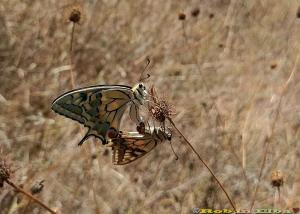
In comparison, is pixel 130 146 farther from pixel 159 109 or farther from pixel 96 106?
pixel 159 109

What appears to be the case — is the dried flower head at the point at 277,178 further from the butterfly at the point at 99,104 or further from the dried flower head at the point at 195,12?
the dried flower head at the point at 195,12

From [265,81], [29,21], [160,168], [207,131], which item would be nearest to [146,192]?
[160,168]

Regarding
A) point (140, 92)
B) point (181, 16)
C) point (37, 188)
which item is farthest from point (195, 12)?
point (37, 188)

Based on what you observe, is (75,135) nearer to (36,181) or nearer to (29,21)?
(36,181)

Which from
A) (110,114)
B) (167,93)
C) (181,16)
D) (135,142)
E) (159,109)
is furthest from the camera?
(181,16)

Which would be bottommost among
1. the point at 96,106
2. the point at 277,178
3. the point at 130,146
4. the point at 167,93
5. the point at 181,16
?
the point at 277,178

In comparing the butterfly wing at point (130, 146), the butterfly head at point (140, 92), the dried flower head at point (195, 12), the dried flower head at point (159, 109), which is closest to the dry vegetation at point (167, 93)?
the dried flower head at point (195, 12)

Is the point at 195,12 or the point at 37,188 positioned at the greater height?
the point at 195,12

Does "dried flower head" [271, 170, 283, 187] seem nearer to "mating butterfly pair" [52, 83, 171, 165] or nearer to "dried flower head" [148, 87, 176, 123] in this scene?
"mating butterfly pair" [52, 83, 171, 165]
